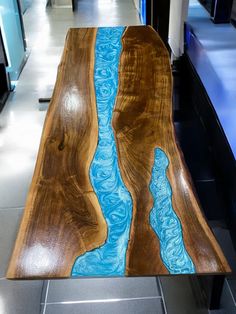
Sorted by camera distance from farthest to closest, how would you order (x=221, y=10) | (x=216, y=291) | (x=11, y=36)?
(x=11, y=36) < (x=221, y=10) < (x=216, y=291)

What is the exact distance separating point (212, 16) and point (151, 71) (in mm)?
1628

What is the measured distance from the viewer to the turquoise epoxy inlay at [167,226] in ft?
3.81

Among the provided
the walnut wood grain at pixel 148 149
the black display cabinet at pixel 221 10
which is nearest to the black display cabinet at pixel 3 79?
the walnut wood grain at pixel 148 149

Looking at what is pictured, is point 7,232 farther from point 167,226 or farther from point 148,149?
point 167,226

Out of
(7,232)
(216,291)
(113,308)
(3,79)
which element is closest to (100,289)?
(113,308)

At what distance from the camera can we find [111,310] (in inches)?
65.9

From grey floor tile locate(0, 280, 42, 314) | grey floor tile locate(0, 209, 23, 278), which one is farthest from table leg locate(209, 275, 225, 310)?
grey floor tile locate(0, 209, 23, 278)

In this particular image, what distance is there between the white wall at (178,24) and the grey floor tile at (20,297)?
95.8 inches

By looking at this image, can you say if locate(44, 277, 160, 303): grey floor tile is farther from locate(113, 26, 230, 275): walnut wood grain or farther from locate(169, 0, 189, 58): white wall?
locate(169, 0, 189, 58): white wall

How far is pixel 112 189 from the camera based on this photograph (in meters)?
1.48

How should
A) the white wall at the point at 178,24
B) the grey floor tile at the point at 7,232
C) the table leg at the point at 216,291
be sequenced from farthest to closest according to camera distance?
Result: the white wall at the point at 178,24 → the grey floor tile at the point at 7,232 → the table leg at the point at 216,291

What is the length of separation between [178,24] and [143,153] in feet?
6.77

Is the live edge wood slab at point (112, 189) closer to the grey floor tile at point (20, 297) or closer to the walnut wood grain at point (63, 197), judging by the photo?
the walnut wood grain at point (63, 197)

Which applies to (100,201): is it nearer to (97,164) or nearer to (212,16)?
(97,164)
